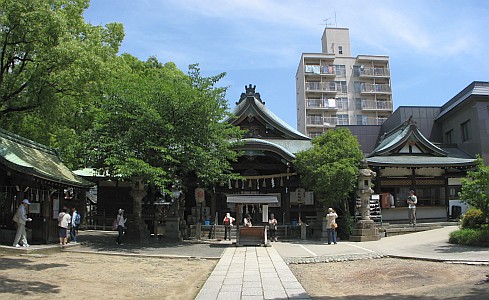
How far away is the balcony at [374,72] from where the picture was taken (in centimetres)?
5897

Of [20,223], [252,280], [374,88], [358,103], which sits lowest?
[252,280]

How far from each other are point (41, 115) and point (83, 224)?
11519 millimetres

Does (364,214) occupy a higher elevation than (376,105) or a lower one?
lower

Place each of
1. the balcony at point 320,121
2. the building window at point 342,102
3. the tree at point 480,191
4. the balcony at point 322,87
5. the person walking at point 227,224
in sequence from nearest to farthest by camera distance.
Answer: the tree at point 480,191
the person walking at point 227,224
the balcony at point 320,121
the balcony at point 322,87
the building window at point 342,102

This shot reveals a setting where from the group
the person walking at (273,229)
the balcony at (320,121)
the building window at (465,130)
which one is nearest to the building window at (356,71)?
the balcony at (320,121)

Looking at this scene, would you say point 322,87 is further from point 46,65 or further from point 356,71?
point 46,65

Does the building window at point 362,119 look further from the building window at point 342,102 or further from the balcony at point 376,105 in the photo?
the building window at point 342,102

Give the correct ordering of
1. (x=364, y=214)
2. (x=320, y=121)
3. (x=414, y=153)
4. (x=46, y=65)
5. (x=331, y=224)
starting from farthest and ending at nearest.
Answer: (x=320, y=121), (x=414, y=153), (x=364, y=214), (x=331, y=224), (x=46, y=65)

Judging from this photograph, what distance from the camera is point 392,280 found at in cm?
1023

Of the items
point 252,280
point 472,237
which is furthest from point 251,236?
point 472,237

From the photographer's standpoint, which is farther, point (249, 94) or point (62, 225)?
point (249, 94)

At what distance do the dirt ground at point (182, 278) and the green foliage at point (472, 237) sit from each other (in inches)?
154

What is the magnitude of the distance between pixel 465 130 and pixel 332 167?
53.2 feet

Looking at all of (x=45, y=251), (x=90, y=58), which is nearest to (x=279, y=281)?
(x=45, y=251)
